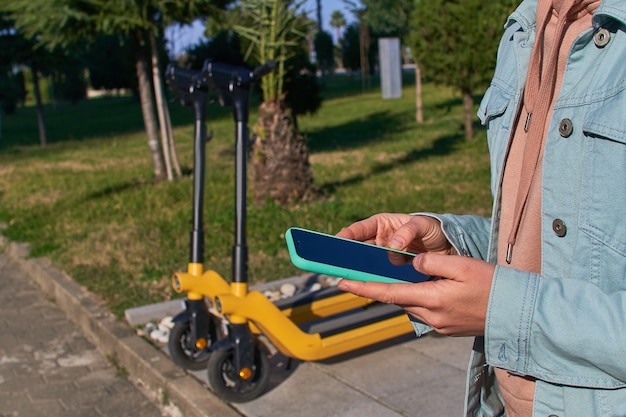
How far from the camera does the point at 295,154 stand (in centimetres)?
859

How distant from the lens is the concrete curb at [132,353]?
13.2 feet

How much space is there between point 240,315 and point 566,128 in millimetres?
2761

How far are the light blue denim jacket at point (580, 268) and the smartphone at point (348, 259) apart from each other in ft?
0.69

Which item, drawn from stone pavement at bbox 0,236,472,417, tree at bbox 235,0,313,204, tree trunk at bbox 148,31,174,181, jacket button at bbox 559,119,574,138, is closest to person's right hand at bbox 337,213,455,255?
jacket button at bbox 559,119,574,138

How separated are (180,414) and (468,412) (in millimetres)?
2754

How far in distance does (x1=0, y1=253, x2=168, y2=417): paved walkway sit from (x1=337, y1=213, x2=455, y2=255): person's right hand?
2.92m

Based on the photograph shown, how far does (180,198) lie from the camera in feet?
31.6

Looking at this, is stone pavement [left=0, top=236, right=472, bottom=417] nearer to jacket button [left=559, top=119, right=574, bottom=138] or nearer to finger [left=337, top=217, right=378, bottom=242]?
finger [left=337, top=217, right=378, bottom=242]

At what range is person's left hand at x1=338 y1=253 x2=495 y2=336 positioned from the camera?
1269 mm

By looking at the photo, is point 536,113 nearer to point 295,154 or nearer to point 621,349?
point 621,349

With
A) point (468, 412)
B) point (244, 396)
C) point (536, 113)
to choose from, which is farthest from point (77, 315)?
point (536, 113)

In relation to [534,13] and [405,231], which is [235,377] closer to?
[405,231]

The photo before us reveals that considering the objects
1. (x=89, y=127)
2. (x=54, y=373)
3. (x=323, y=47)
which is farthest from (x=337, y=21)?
(x=54, y=373)

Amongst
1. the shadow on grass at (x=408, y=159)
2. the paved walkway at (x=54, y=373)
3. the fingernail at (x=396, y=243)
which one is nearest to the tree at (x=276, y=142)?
the shadow on grass at (x=408, y=159)
